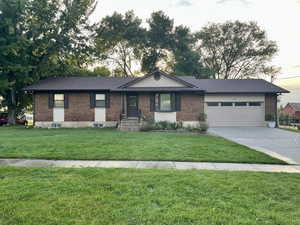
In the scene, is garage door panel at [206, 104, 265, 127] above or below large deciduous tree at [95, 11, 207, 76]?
below

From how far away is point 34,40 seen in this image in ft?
63.3

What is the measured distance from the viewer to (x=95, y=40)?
2477 cm

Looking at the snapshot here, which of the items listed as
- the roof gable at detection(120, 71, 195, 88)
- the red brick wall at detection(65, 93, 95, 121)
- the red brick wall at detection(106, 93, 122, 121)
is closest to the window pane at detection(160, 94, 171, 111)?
the roof gable at detection(120, 71, 195, 88)

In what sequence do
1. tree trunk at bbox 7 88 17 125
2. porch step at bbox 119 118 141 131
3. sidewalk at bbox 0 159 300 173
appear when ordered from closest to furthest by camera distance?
sidewalk at bbox 0 159 300 173, porch step at bbox 119 118 141 131, tree trunk at bbox 7 88 17 125

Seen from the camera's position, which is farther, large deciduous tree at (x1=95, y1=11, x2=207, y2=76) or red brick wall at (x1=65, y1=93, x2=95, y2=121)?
large deciduous tree at (x1=95, y1=11, x2=207, y2=76)

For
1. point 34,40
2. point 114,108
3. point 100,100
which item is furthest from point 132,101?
point 34,40

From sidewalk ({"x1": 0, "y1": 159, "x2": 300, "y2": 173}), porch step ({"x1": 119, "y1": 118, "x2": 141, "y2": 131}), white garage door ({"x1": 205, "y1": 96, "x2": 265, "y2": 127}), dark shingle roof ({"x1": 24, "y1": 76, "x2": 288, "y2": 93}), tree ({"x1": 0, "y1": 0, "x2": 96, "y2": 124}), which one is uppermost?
tree ({"x1": 0, "y1": 0, "x2": 96, "y2": 124})

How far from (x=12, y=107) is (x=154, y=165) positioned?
19.6m

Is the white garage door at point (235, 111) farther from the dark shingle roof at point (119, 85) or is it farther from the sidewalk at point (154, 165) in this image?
the sidewalk at point (154, 165)

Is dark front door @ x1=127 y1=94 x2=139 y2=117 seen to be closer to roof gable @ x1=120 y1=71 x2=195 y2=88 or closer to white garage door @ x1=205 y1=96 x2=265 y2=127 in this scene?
roof gable @ x1=120 y1=71 x2=195 y2=88

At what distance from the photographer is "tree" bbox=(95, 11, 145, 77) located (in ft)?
99.9

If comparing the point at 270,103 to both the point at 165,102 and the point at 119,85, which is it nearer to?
the point at 165,102

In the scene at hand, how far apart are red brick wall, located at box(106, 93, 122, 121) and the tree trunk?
410 inches

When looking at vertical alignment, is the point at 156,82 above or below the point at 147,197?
above
